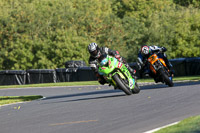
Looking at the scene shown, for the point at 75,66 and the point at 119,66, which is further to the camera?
the point at 75,66

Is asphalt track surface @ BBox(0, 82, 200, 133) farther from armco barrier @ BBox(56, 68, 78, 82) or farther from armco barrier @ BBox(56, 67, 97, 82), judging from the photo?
armco barrier @ BBox(56, 68, 78, 82)

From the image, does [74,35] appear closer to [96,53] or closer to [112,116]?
[96,53]

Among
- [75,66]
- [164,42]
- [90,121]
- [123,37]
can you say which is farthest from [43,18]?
[90,121]

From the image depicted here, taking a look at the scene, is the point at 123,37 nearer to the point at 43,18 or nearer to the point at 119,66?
the point at 43,18

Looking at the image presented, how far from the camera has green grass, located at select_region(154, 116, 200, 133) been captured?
7.29 meters

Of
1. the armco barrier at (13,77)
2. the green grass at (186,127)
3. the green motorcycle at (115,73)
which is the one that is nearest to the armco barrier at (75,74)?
the armco barrier at (13,77)

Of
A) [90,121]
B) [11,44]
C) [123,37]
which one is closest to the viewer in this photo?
[90,121]

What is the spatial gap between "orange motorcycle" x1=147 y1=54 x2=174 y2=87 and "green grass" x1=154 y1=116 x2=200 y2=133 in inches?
300

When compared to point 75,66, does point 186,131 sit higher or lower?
higher

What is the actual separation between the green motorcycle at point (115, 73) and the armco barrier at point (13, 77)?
2442 cm

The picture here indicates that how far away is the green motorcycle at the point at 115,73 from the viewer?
43.9 feet

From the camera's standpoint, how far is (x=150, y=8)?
261ft

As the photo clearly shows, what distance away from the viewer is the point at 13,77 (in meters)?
38.0

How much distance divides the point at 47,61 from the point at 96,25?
9.73m
